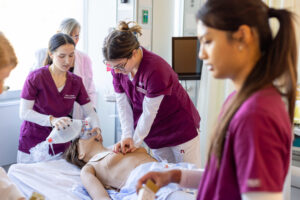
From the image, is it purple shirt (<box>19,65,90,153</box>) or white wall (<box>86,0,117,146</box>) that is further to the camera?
white wall (<box>86,0,117,146</box>)

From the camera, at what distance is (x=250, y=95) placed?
2.52ft

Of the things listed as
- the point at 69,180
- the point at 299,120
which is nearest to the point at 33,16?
the point at 69,180

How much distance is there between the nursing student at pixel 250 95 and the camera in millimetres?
696

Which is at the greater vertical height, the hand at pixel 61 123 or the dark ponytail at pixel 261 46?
the dark ponytail at pixel 261 46

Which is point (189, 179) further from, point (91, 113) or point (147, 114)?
point (91, 113)

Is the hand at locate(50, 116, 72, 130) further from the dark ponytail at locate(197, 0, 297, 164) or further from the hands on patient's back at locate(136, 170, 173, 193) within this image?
the dark ponytail at locate(197, 0, 297, 164)

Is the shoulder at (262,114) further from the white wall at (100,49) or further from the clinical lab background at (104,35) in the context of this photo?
the white wall at (100,49)

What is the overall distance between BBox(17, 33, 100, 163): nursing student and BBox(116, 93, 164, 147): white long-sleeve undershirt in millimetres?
379

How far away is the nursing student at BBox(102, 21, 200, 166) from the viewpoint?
180 cm

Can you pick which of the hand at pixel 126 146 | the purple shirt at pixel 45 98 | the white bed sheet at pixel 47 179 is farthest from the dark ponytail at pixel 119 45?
the white bed sheet at pixel 47 179

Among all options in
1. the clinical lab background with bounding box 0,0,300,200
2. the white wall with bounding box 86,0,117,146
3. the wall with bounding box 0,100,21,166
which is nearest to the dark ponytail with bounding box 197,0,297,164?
the clinical lab background with bounding box 0,0,300,200

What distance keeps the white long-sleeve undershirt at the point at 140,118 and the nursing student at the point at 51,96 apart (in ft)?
1.24

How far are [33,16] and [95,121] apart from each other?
138 centimetres

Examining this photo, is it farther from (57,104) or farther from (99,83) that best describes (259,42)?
Result: (99,83)
